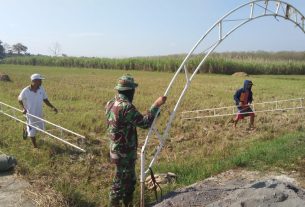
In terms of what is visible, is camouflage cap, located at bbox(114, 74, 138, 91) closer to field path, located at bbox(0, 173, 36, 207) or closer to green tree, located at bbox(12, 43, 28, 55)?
field path, located at bbox(0, 173, 36, 207)

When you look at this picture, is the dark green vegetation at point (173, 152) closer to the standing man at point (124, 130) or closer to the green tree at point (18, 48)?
the standing man at point (124, 130)

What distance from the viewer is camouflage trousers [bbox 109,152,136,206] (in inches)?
227

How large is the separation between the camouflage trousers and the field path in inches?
49.6

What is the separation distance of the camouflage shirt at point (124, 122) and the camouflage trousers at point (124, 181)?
0.35ft

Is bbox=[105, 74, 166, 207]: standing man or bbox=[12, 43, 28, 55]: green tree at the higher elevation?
bbox=[12, 43, 28, 55]: green tree

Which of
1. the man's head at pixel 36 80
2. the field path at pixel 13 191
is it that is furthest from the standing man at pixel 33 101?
the field path at pixel 13 191

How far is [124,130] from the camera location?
5.65m

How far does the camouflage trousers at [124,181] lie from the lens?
5766 mm

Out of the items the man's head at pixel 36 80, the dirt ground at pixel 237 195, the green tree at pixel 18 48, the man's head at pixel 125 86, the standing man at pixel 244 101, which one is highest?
the green tree at pixel 18 48

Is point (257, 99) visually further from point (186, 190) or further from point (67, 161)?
point (186, 190)

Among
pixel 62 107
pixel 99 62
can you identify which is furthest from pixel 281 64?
pixel 62 107

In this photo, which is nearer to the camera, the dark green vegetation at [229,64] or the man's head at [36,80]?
the man's head at [36,80]

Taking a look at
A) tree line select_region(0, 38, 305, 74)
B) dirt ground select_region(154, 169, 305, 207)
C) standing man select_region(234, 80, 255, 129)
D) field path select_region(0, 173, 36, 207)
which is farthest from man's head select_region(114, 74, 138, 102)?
tree line select_region(0, 38, 305, 74)

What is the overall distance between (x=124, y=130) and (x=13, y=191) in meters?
2.37
